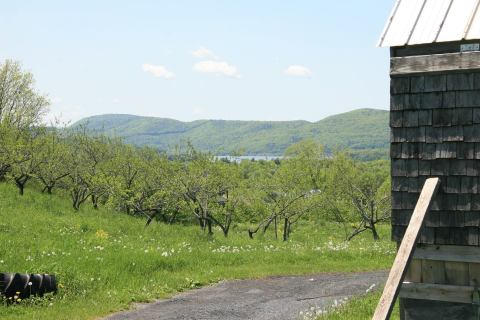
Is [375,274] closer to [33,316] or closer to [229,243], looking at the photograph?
[229,243]

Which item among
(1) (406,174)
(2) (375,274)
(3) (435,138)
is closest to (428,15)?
(3) (435,138)

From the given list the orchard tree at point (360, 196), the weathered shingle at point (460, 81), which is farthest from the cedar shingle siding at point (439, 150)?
the orchard tree at point (360, 196)

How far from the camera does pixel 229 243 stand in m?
22.1

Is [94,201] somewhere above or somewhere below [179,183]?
below

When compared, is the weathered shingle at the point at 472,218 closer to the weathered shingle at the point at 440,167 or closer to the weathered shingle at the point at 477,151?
the weathered shingle at the point at 440,167

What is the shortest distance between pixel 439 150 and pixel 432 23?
198cm

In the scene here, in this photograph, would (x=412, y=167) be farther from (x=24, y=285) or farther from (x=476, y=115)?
(x=24, y=285)

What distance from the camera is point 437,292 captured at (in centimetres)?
837

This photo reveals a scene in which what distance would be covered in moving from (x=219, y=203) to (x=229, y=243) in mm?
4937

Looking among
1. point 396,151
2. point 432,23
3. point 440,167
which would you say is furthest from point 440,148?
point 432,23

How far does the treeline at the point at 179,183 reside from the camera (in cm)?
2544

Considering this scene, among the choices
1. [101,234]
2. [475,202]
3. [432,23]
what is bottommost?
[101,234]

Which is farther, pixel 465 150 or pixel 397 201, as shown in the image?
pixel 397 201

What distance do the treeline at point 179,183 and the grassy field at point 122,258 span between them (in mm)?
2451
